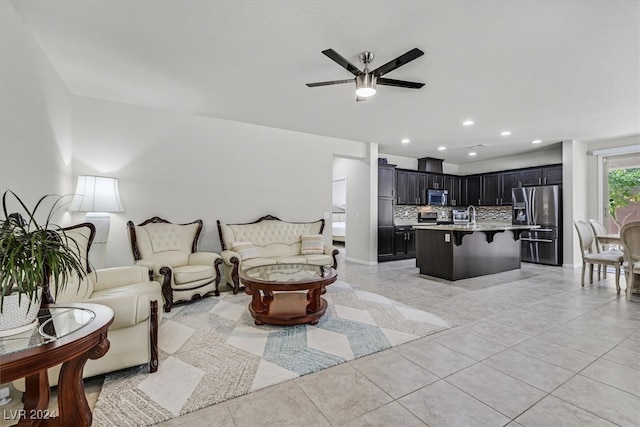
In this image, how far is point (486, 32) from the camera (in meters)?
2.46

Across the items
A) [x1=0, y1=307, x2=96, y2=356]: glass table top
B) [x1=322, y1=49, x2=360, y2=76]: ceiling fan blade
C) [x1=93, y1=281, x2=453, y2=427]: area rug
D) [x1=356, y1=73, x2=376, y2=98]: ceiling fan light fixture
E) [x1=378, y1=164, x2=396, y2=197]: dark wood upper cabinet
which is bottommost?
[x1=93, y1=281, x2=453, y2=427]: area rug

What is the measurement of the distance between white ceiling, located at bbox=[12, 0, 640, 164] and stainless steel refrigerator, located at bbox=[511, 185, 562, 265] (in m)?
2.01

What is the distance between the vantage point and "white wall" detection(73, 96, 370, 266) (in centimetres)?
407

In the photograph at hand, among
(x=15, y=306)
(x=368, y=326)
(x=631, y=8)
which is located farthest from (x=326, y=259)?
(x=631, y=8)

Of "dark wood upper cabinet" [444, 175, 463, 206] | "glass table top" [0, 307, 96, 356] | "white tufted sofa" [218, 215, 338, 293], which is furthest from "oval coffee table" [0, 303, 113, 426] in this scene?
"dark wood upper cabinet" [444, 175, 463, 206]

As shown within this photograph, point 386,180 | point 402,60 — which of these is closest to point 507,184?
point 386,180

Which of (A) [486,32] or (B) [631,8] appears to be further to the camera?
(A) [486,32]

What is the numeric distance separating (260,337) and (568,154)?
7120 mm

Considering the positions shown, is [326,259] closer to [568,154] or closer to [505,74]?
[505,74]

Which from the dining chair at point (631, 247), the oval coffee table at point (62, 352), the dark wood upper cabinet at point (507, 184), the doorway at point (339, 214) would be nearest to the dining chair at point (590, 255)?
the dining chair at point (631, 247)

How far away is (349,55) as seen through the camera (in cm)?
284

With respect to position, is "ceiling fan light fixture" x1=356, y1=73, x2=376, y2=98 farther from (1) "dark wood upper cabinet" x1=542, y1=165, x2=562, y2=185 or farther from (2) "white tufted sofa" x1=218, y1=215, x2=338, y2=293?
(1) "dark wood upper cabinet" x1=542, y1=165, x2=562, y2=185

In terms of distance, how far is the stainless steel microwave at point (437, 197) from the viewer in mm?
7852

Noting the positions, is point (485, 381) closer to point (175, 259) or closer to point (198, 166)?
point (175, 259)
